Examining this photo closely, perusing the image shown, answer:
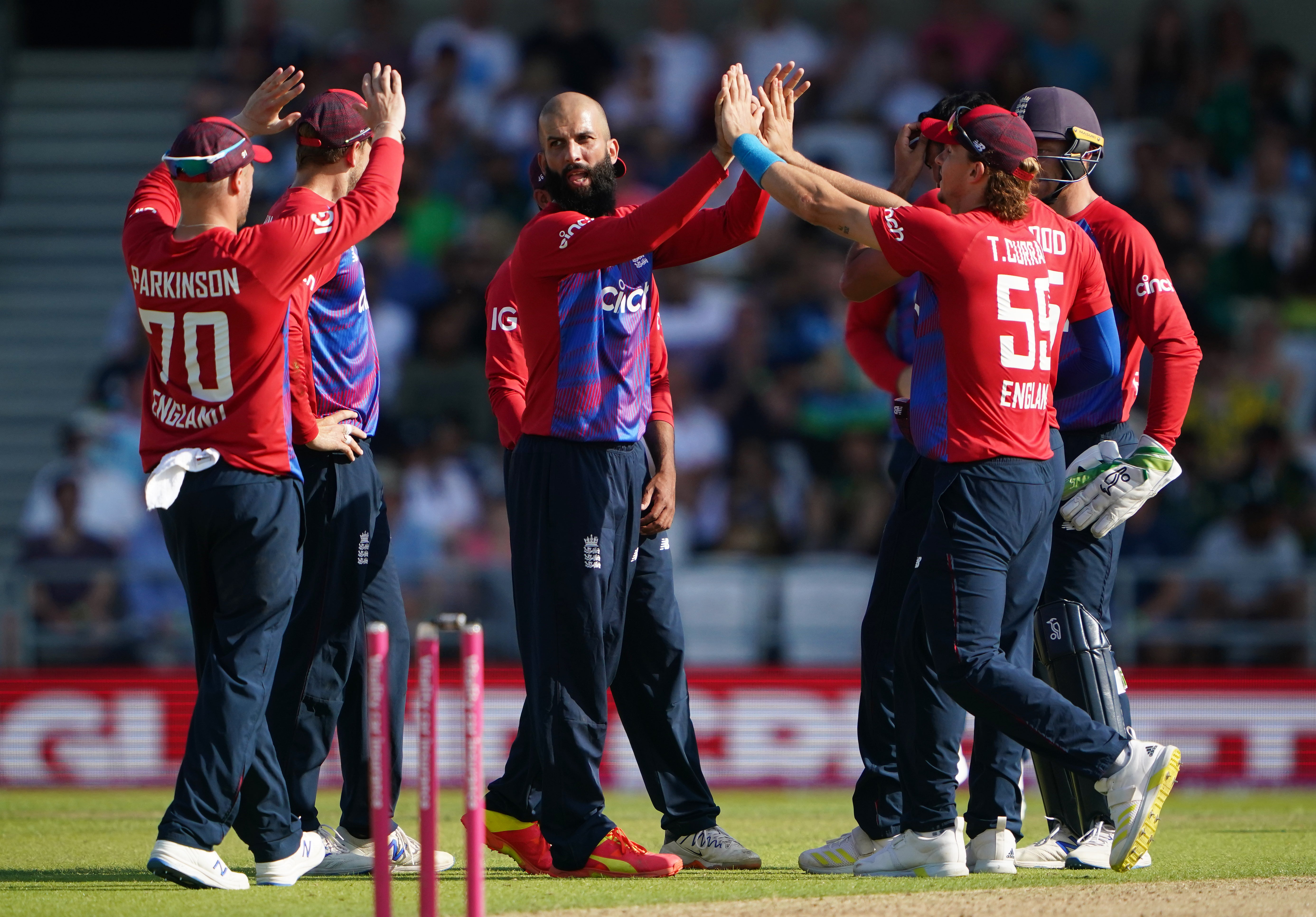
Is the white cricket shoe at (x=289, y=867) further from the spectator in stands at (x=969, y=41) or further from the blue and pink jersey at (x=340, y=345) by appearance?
the spectator in stands at (x=969, y=41)

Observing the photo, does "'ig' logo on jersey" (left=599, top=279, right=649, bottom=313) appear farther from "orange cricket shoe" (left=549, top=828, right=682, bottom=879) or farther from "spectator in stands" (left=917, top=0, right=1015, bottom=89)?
"spectator in stands" (left=917, top=0, right=1015, bottom=89)

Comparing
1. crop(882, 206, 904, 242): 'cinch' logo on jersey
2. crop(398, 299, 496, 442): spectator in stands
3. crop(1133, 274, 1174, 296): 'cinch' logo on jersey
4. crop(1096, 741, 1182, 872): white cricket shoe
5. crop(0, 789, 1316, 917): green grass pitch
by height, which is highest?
crop(882, 206, 904, 242): 'cinch' logo on jersey

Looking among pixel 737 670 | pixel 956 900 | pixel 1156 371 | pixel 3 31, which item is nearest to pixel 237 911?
pixel 956 900

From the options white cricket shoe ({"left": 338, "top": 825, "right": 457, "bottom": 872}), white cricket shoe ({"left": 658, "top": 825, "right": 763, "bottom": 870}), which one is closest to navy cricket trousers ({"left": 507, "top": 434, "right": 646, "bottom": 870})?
white cricket shoe ({"left": 658, "top": 825, "right": 763, "bottom": 870})

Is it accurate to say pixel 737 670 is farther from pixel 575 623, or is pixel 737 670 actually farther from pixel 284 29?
pixel 284 29

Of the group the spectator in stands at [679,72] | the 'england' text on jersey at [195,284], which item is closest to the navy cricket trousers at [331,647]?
the 'england' text on jersey at [195,284]

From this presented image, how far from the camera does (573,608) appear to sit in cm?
568

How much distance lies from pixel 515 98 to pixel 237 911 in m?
11.3

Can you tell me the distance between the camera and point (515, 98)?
1523cm

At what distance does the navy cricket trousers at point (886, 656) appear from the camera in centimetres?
605

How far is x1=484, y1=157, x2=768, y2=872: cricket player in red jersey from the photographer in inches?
237

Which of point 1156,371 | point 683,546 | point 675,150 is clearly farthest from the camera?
point 675,150

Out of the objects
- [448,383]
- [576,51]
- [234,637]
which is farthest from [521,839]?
[576,51]

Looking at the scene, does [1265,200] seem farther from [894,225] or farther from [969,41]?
[894,225]
